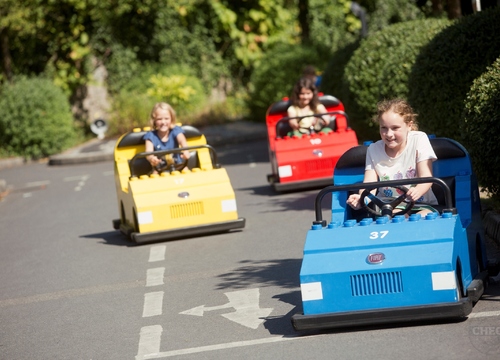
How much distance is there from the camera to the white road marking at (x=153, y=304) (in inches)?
306

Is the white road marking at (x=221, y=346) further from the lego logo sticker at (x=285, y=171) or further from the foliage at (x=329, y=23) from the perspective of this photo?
the foliage at (x=329, y=23)

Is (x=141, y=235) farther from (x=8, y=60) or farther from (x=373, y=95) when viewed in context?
(x=8, y=60)

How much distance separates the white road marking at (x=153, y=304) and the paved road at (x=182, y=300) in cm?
A: 1

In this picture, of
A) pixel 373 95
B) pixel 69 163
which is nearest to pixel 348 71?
pixel 373 95

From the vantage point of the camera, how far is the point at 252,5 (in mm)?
34281

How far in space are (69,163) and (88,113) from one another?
27.9ft

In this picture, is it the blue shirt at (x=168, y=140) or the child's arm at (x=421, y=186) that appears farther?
the blue shirt at (x=168, y=140)

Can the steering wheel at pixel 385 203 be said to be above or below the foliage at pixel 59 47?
below

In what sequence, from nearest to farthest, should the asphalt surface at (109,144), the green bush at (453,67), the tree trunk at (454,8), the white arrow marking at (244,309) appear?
1. the white arrow marking at (244,309)
2. the green bush at (453,67)
3. the tree trunk at (454,8)
4. the asphalt surface at (109,144)

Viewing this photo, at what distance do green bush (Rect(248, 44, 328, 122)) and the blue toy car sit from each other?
22070 mm

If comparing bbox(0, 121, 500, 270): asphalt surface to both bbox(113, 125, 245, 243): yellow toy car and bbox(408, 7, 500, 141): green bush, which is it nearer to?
bbox(408, 7, 500, 141): green bush

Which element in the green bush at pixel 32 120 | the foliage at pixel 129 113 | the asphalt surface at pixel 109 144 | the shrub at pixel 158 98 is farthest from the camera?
the shrub at pixel 158 98

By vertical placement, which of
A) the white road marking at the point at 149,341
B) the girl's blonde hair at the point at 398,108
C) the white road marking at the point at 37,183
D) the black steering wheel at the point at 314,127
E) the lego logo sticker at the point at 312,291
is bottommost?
the white road marking at the point at 37,183

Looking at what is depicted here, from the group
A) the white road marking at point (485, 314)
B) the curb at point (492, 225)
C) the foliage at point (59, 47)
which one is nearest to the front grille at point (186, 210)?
the curb at point (492, 225)
